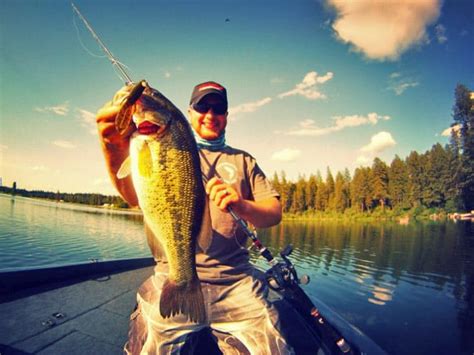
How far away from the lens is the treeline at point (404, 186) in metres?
58.1

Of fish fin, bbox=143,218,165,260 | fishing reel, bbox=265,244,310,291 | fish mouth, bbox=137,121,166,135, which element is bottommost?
fishing reel, bbox=265,244,310,291

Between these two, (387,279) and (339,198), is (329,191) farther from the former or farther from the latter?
(387,279)

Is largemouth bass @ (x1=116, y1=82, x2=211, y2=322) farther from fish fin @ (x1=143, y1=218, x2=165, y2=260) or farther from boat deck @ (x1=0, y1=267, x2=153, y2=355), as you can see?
boat deck @ (x1=0, y1=267, x2=153, y2=355)

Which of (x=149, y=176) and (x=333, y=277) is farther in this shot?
(x=333, y=277)

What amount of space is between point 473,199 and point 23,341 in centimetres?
7557

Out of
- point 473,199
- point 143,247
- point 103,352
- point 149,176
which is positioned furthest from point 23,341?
point 473,199

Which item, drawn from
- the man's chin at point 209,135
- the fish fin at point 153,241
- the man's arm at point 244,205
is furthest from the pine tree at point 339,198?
the fish fin at point 153,241

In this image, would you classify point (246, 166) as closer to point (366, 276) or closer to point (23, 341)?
point (23, 341)

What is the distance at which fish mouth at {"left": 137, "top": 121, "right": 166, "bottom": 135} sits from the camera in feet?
6.88

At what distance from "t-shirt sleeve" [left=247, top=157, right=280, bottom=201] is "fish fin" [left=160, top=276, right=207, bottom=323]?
117 cm

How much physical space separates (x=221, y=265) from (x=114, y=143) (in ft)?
4.96

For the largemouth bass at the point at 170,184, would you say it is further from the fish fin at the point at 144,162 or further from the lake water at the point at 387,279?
the lake water at the point at 387,279

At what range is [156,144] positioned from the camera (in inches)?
83.8

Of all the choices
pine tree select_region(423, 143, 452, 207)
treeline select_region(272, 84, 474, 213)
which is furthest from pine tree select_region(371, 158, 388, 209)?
pine tree select_region(423, 143, 452, 207)
